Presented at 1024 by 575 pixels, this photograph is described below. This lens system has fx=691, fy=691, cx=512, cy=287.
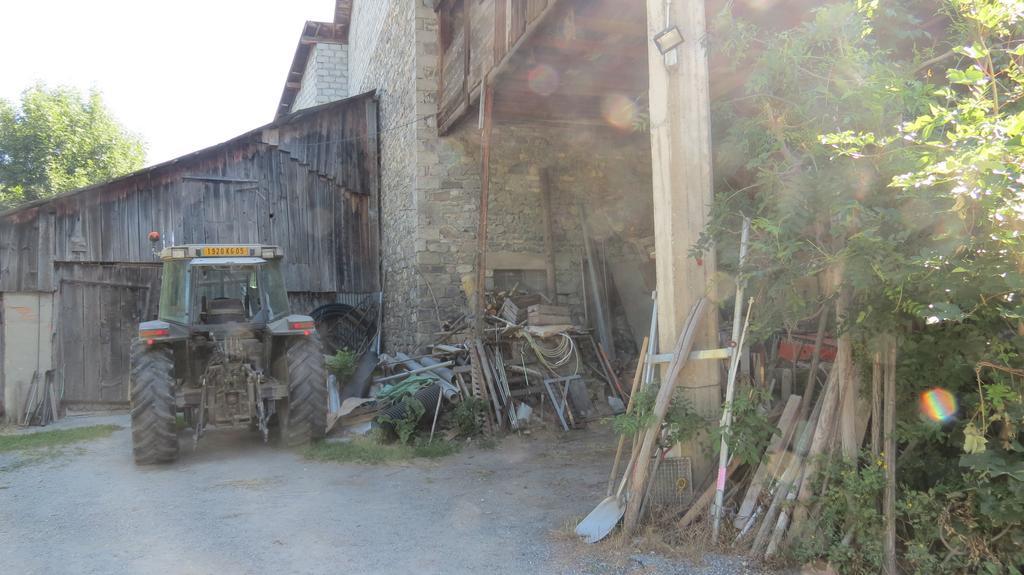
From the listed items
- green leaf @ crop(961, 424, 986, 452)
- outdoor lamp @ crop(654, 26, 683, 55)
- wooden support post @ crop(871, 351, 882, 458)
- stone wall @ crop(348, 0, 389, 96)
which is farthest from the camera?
stone wall @ crop(348, 0, 389, 96)

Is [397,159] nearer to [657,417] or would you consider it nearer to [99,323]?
[99,323]

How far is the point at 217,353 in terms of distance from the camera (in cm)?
687

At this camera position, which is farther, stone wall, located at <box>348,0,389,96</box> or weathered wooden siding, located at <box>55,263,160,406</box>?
stone wall, located at <box>348,0,389,96</box>

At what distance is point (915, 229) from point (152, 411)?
6.20 metres

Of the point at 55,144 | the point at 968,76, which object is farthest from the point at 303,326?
the point at 55,144

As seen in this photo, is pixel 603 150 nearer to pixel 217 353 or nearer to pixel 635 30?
pixel 635 30

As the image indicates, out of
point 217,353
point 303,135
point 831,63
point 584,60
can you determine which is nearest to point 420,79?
point 303,135

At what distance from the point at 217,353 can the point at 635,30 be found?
523cm

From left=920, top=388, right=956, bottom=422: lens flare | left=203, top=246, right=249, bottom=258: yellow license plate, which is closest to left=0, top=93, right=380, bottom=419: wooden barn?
left=203, top=246, right=249, bottom=258: yellow license plate

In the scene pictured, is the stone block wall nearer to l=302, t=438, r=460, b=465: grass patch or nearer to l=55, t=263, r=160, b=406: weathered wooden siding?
l=55, t=263, r=160, b=406: weathered wooden siding

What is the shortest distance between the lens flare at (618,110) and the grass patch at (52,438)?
7499 millimetres

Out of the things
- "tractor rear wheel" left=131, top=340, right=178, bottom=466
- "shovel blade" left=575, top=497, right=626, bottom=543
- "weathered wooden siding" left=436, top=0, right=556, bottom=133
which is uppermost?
"weathered wooden siding" left=436, top=0, right=556, bottom=133

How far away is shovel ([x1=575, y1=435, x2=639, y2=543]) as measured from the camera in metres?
4.05

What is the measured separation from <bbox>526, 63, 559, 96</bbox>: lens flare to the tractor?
3563 mm
